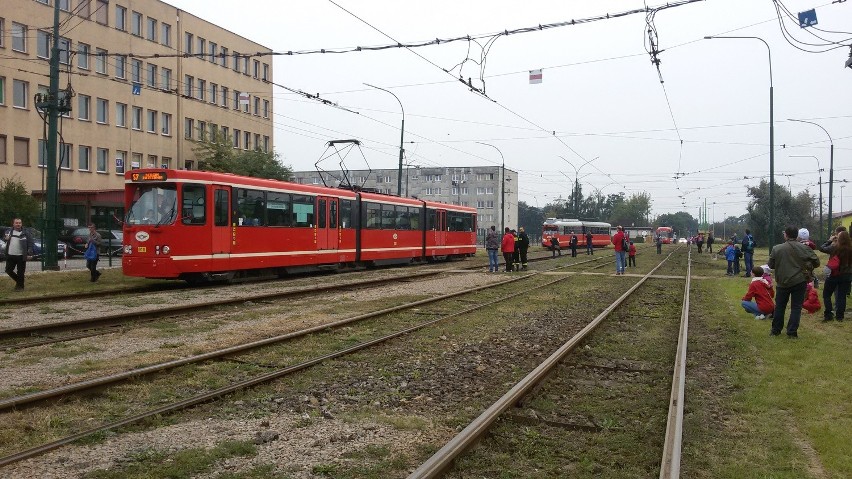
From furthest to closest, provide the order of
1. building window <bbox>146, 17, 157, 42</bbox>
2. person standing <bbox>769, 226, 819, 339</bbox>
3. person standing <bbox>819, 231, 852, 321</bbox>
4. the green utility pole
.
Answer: building window <bbox>146, 17, 157, 42</bbox>, the green utility pole, person standing <bbox>819, 231, 852, 321</bbox>, person standing <bbox>769, 226, 819, 339</bbox>

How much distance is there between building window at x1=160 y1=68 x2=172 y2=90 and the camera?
48.8 metres

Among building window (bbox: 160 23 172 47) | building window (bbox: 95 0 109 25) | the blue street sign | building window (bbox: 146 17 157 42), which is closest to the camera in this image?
the blue street sign

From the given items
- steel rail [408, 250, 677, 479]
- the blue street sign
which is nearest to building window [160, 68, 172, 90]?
the blue street sign

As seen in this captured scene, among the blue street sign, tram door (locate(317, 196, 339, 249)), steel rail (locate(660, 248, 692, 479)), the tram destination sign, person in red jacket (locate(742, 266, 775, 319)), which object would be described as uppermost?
the blue street sign

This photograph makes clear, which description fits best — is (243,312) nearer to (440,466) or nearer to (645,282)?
(440,466)

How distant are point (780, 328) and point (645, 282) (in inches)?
464

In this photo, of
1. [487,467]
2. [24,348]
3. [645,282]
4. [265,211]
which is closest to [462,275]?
[645,282]

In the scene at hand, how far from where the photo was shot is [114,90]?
45438 mm

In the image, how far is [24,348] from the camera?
8.77m

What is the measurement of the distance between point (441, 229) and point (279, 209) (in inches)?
552

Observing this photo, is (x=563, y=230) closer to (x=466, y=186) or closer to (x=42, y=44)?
(x=42, y=44)

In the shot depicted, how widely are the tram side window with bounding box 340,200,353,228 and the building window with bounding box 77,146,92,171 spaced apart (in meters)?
26.4

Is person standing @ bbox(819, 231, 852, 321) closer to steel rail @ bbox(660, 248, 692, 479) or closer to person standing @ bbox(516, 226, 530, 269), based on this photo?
steel rail @ bbox(660, 248, 692, 479)

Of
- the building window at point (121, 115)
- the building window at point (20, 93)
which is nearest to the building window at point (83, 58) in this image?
the building window at point (121, 115)
